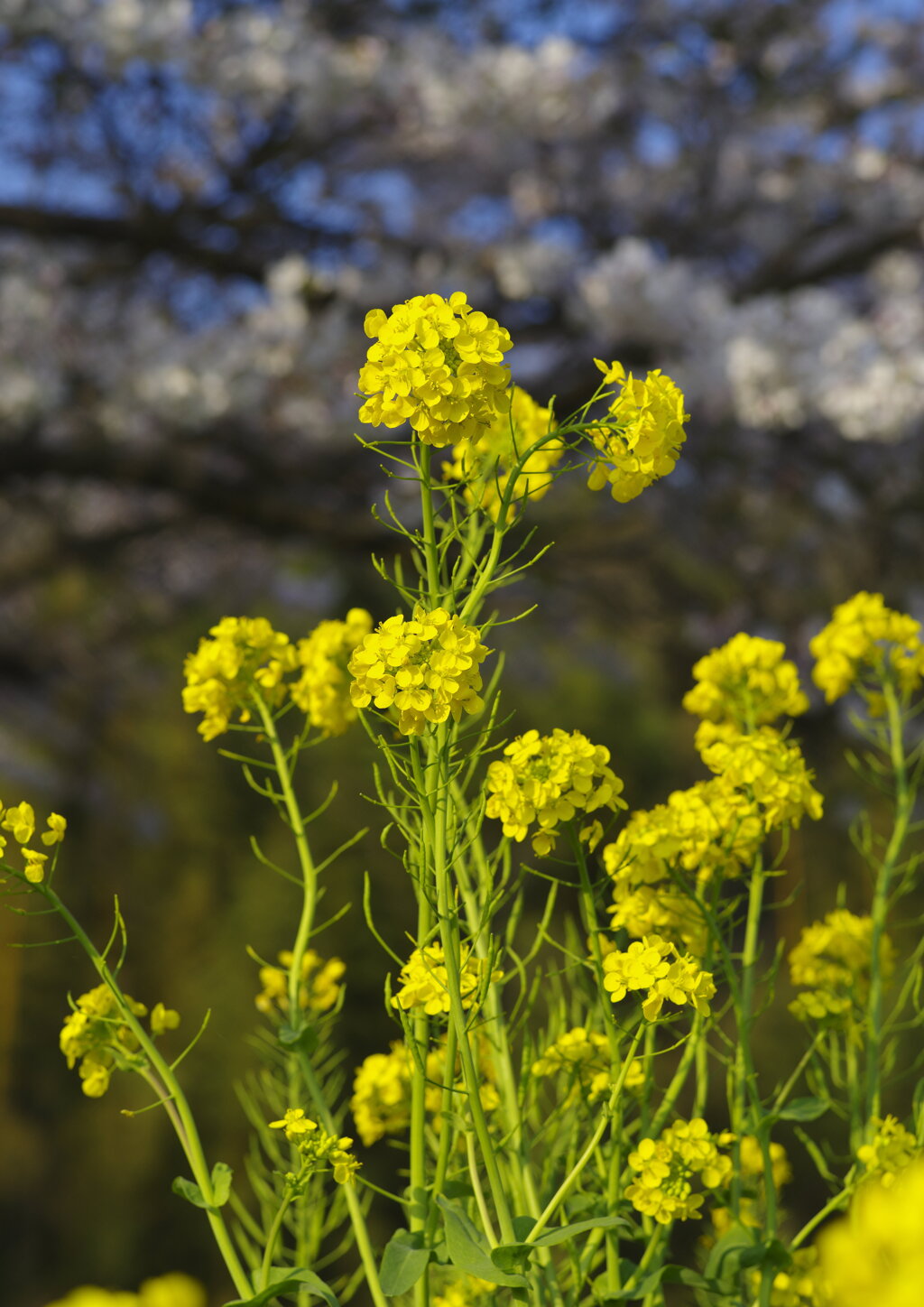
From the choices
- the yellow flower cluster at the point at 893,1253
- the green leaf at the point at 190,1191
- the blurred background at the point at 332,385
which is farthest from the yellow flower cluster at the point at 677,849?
the blurred background at the point at 332,385

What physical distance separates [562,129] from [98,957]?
348 cm

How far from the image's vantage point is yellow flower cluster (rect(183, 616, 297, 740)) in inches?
28.1

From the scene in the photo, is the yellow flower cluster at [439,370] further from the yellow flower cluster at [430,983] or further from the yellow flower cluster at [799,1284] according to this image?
the yellow flower cluster at [799,1284]

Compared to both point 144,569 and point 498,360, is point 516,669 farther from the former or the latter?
point 498,360

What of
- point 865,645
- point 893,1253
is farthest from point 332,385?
point 893,1253

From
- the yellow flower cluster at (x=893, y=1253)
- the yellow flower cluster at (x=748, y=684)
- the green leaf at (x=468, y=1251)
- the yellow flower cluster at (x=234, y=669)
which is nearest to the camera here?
the yellow flower cluster at (x=893, y=1253)

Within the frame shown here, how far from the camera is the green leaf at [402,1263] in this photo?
50cm

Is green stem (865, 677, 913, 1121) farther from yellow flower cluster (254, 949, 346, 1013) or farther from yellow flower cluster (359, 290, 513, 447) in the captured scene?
yellow flower cluster (359, 290, 513, 447)

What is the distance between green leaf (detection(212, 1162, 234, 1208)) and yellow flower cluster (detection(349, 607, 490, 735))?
0.23 meters

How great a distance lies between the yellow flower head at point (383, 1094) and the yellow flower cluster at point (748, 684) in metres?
0.29

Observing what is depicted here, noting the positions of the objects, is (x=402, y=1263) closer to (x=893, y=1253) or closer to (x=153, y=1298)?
(x=153, y=1298)

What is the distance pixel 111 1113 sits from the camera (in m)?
2.79

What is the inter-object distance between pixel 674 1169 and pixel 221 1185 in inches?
8.2

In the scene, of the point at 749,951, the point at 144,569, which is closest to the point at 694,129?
the point at 144,569
